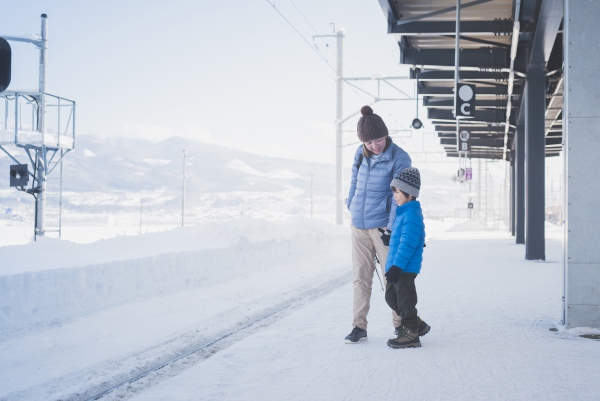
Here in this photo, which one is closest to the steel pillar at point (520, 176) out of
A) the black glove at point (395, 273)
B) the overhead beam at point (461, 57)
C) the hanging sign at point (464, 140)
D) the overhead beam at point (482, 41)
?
the hanging sign at point (464, 140)

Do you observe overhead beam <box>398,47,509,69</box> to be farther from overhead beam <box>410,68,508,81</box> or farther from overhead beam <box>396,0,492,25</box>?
overhead beam <box>396,0,492,25</box>

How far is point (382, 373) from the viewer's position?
185 inches

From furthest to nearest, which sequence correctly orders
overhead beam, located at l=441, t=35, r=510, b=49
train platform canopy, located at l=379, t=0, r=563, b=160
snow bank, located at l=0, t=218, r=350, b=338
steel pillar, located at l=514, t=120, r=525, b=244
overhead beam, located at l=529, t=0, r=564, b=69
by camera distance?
steel pillar, located at l=514, t=120, r=525, b=244
overhead beam, located at l=441, t=35, r=510, b=49
train platform canopy, located at l=379, t=0, r=563, b=160
overhead beam, located at l=529, t=0, r=564, b=69
snow bank, located at l=0, t=218, r=350, b=338

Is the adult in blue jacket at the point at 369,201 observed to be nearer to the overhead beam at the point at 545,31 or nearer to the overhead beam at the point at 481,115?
the overhead beam at the point at 545,31

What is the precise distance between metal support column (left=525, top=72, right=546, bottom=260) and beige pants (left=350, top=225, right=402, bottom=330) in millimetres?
11485

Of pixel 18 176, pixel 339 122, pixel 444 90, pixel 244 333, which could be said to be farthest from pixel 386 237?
pixel 339 122

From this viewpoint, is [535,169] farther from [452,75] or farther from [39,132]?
[39,132]

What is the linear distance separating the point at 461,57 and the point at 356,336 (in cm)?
1225

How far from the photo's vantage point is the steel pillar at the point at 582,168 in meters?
6.22

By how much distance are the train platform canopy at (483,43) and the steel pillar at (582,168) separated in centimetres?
395

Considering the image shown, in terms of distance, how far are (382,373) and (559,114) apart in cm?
2149

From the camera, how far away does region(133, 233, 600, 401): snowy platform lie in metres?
4.25

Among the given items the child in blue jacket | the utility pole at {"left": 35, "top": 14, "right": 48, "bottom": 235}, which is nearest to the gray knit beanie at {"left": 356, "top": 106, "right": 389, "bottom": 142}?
the child in blue jacket

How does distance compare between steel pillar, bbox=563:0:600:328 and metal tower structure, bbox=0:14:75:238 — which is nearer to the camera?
steel pillar, bbox=563:0:600:328
